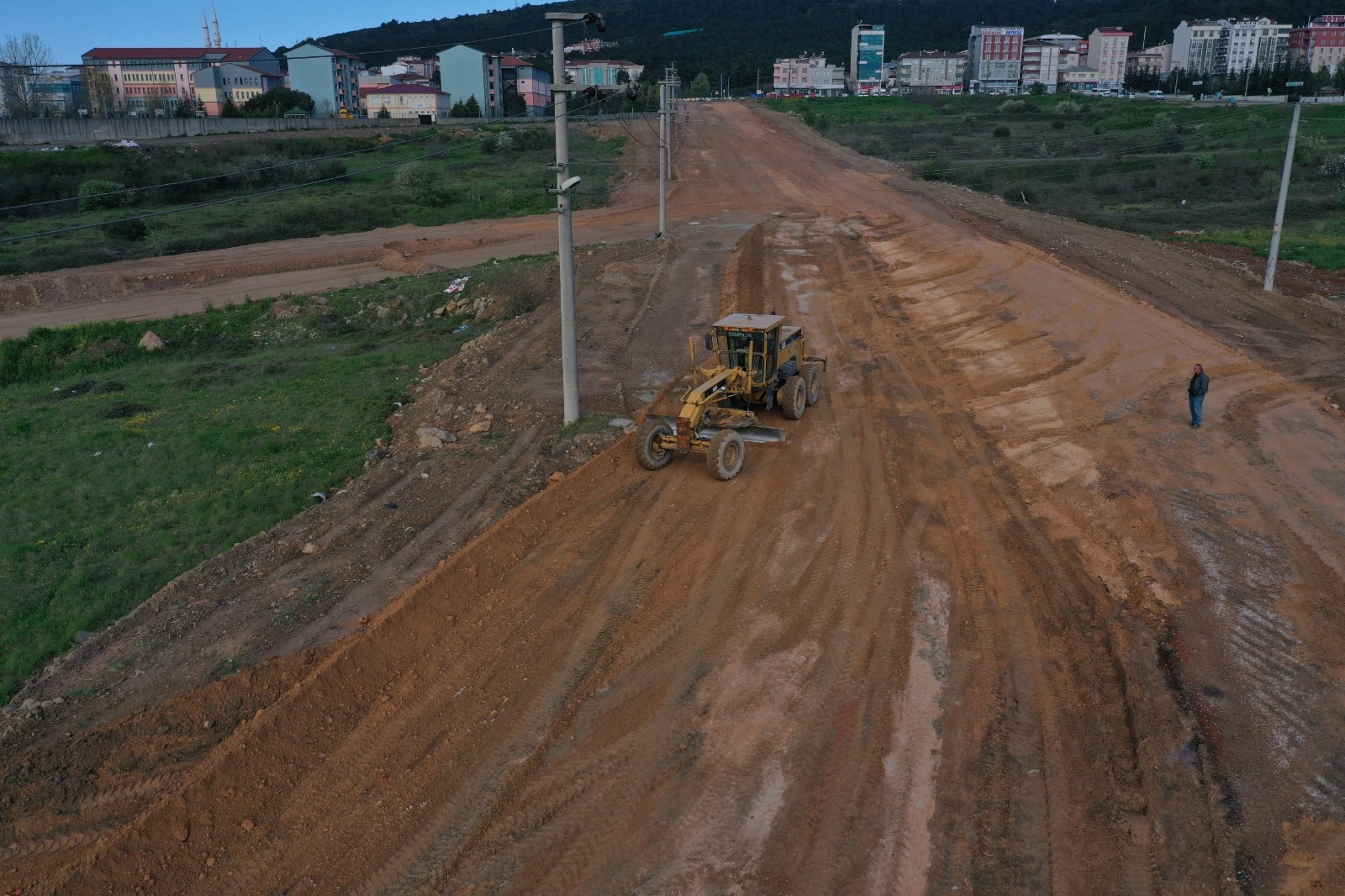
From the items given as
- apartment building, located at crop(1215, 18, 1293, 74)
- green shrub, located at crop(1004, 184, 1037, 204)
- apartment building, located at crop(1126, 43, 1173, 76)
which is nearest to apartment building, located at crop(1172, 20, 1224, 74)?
apartment building, located at crop(1215, 18, 1293, 74)

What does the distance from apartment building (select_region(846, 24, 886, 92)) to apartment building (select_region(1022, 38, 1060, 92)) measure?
25584 millimetres

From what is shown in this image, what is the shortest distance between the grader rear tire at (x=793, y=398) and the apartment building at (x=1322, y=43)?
625 ft

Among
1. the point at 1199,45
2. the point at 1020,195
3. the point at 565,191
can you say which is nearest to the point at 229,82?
the point at 1020,195

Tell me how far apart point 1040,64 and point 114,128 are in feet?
499

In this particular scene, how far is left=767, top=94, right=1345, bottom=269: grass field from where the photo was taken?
4084 centimetres

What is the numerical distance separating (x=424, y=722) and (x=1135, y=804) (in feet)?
23.2

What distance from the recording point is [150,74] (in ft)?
454

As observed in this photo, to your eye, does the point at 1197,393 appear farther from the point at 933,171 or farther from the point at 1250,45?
the point at 1250,45

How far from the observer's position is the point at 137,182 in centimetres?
5741

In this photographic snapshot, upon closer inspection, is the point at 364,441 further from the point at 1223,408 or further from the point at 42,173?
the point at 42,173

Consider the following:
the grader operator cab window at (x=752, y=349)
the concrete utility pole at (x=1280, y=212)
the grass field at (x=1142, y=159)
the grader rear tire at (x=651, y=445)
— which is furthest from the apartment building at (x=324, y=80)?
the grader rear tire at (x=651, y=445)

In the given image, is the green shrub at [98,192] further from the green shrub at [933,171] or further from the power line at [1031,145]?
the power line at [1031,145]

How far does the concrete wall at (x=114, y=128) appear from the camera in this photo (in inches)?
2945

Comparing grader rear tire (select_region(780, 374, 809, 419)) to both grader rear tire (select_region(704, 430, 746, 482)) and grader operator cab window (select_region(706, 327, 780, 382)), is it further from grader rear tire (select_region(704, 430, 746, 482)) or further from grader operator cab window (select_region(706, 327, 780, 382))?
grader rear tire (select_region(704, 430, 746, 482))
